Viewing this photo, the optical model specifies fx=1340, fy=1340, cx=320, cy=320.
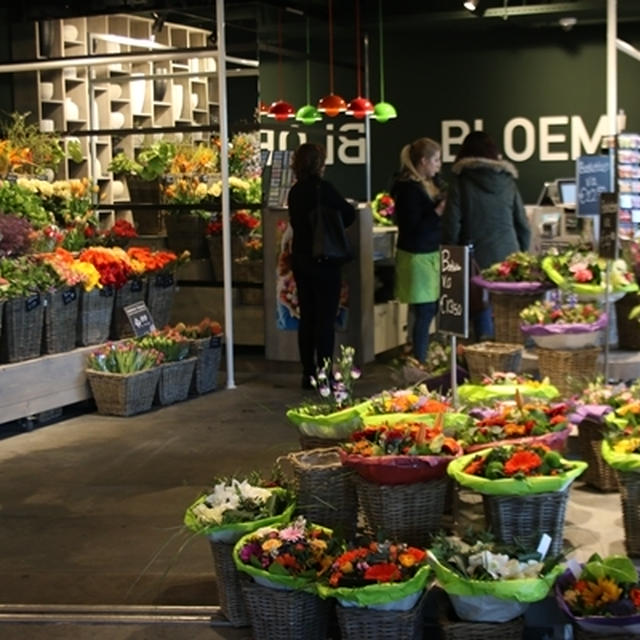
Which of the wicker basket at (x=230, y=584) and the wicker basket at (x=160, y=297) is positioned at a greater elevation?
the wicker basket at (x=160, y=297)

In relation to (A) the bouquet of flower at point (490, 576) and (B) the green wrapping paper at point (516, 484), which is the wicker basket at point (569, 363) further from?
(A) the bouquet of flower at point (490, 576)

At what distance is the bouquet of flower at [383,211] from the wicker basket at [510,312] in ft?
11.3

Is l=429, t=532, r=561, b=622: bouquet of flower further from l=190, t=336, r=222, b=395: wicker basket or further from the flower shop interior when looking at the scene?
l=190, t=336, r=222, b=395: wicker basket

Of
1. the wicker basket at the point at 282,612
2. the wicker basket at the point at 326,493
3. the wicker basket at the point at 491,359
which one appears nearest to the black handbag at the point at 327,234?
the wicker basket at the point at 491,359

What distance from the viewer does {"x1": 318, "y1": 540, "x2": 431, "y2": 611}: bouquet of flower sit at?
4.00 m

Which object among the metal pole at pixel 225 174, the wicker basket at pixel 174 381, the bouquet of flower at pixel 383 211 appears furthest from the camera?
the bouquet of flower at pixel 383 211

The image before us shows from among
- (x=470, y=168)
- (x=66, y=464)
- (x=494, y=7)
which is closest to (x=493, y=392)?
(x=66, y=464)

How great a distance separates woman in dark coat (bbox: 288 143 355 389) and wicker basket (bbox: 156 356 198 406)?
32.8 inches

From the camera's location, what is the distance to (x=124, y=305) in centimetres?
904

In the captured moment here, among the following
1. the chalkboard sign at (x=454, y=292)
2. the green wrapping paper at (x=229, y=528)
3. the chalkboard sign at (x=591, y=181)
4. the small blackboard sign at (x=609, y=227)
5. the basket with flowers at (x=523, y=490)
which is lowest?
the green wrapping paper at (x=229, y=528)

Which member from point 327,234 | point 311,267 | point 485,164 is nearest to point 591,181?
point 485,164

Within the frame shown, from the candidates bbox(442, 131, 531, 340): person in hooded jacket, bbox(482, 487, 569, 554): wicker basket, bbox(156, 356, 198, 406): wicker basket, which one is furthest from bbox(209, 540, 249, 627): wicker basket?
bbox(442, 131, 531, 340): person in hooded jacket

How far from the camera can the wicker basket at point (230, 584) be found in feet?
15.0

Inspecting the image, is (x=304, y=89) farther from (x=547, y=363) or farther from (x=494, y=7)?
(x=547, y=363)
